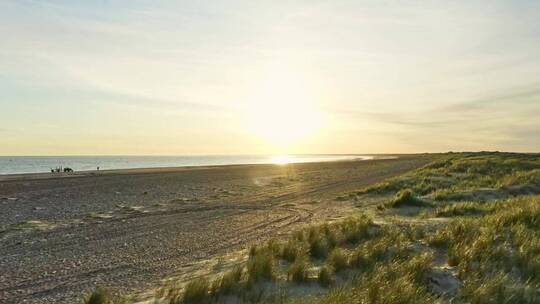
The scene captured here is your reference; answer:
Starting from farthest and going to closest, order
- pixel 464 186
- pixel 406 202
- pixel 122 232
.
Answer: pixel 464 186 → pixel 406 202 → pixel 122 232

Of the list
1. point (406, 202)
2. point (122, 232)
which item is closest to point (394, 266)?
point (122, 232)

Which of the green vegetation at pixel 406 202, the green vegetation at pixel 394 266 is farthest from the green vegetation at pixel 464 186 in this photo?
the green vegetation at pixel 394 266

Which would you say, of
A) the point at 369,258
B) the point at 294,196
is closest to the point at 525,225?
the point at 369,258

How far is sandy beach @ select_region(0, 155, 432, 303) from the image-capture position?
8500 millimetres

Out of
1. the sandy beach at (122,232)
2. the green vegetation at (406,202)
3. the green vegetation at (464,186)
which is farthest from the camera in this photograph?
the green vegetation at (464,186)

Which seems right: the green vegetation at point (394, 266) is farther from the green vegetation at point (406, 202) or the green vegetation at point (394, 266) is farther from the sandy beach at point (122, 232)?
the green vegetation at point (406, 202)

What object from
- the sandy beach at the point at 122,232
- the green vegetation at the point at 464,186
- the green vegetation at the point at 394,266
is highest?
the green vegetation at the point at 464,186

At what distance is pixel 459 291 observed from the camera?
269 inches

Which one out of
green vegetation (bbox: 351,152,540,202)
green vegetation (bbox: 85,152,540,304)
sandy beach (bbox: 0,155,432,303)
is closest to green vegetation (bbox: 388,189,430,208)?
green vegetation (bbox: 351,152,540,202)

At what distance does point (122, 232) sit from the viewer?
13609 millimetres

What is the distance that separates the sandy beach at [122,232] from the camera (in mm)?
8500

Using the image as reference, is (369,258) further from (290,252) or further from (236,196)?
(236,196)

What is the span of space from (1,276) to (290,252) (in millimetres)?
5799

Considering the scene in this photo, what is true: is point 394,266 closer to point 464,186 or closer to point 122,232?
point 122,232
